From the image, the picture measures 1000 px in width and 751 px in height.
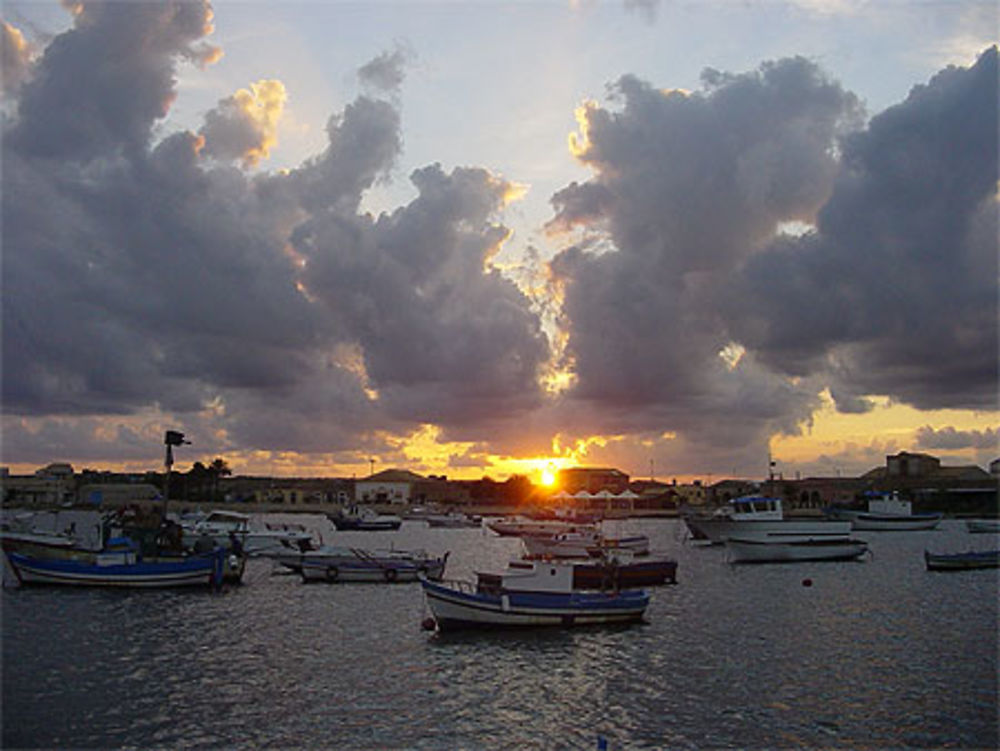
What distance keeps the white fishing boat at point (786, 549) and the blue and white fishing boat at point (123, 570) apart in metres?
40.8

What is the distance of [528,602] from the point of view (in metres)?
34.4

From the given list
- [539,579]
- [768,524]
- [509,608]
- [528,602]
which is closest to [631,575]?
[539,579]

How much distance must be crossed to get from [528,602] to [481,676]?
7.44m

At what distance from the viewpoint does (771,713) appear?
23.2 meters

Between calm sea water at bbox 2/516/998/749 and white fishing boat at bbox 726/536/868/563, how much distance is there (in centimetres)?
2204

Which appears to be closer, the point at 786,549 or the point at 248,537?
the point at 786,549

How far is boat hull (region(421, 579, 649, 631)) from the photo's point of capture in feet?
111

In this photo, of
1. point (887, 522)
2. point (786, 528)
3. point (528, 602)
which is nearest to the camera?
point (528, 602)

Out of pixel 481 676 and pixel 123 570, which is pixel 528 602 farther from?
pixel 123 570

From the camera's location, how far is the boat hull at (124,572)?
4441 centimetres

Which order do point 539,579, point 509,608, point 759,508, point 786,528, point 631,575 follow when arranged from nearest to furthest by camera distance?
point 509,608 → point 539,579 → point 631,575 → point 786,528 → point 759,508

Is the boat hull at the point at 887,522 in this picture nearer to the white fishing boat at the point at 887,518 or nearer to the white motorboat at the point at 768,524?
the white fishing boat at the point at 887,518

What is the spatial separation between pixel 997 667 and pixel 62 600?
40.4m

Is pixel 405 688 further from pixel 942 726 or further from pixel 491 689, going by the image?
pixel 942 726
